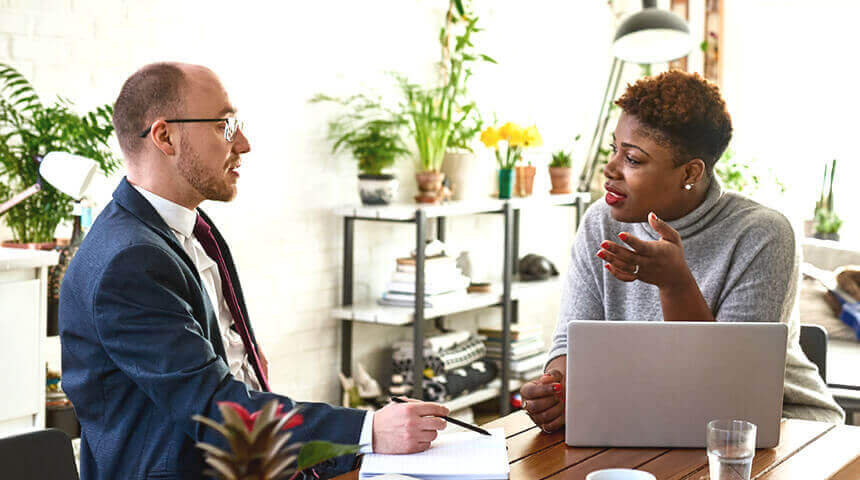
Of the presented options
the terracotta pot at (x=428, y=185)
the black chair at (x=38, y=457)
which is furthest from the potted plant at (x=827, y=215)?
the black chair at (x=38, y=457)

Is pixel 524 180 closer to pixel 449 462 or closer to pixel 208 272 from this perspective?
pixel 208 272

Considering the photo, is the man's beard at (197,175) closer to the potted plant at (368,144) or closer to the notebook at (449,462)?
the notebook at (449,462)

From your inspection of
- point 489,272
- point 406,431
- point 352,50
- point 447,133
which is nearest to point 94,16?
point 352,50

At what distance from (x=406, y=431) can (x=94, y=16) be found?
2.08m

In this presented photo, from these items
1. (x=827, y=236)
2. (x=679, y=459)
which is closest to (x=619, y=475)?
(x=679, y=459)

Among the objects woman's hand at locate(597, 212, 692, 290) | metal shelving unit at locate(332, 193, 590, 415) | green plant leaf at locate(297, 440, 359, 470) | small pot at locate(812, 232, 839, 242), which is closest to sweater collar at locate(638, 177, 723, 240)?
woman's hand at locate(597, 212, 692, 290)

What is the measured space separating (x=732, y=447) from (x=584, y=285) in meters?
0.84

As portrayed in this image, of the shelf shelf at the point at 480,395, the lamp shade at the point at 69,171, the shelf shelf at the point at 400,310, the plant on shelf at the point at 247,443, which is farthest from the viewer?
the shelf shelf at the point at 480,395

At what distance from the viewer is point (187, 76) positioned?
192 centimetres

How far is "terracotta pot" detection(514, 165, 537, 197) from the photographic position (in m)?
4.66

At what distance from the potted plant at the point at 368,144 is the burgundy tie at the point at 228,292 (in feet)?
6.25

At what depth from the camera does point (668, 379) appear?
1617 millimetres

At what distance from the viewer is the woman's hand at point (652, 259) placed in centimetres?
173

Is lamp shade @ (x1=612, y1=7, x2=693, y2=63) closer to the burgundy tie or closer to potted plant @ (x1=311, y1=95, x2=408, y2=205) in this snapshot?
potted plant @ (x1=311, y1=95, x2=408, y2=205)
